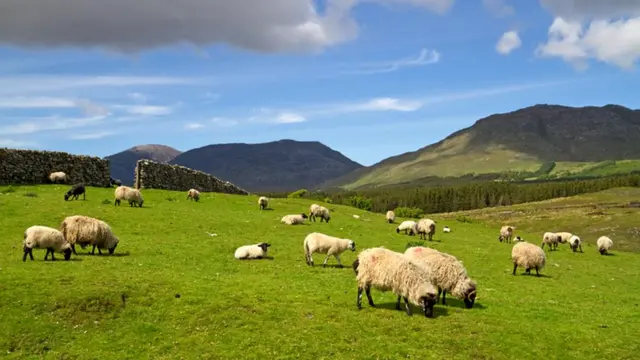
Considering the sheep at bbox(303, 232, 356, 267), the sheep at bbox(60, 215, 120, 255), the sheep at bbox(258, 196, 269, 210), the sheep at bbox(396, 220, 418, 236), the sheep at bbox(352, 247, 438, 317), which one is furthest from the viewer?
the sheep at bbox(258, 196, 269, 210)

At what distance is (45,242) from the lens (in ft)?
78.9

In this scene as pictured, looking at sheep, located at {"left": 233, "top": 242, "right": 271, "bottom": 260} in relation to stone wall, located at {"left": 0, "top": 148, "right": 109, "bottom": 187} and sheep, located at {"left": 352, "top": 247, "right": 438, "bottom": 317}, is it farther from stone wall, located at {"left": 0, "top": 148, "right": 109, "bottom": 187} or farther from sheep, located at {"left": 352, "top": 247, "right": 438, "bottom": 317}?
stone wall, located at {"left": 0, "top": 148, "right": 109, "bottom": 187}

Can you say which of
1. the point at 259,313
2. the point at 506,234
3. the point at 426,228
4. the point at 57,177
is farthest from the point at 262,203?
the point at 259,313

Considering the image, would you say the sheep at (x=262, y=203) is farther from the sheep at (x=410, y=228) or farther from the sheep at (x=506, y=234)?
the sheep at (x=506, y=234)

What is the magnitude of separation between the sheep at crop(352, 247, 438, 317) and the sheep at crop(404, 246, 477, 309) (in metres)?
1.38

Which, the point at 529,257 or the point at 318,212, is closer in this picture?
the point at 529,257

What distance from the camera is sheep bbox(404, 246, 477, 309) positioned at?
21641 millimetres

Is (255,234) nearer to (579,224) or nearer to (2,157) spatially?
(2,157)

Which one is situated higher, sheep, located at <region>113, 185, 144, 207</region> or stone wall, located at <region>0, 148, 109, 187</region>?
stone wall, located at <region>0, 148, 109, 187</region>

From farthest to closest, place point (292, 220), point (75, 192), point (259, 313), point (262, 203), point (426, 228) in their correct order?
point (262, 203) < point (426, 228) < point (292, 220) < point (75, 192) < point (259, 313)

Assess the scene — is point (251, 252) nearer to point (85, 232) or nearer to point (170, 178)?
point (85, 232)

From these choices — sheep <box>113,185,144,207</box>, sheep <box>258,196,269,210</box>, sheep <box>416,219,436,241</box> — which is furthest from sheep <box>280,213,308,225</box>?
sheep <box>113,185,144,207</box>

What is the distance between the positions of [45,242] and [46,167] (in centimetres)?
3469

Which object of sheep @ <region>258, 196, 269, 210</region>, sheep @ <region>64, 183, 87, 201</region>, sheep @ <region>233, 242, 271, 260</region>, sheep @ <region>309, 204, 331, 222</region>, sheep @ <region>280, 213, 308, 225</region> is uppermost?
sheep @ <region>64, 183, 87, 201</region>
